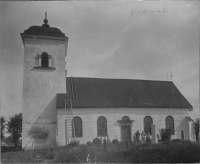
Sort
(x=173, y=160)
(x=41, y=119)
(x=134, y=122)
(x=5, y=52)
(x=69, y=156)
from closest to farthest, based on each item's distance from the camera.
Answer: (x=173, y=160) → (x=69, y=156) → (x=5, y=52) → (x=41, y=119) → (x=134, y=122)

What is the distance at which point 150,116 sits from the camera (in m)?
25.8

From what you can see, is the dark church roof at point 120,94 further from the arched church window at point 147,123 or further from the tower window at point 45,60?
the tower window at point 45,60

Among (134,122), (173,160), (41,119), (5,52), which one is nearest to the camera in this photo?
(173,160)

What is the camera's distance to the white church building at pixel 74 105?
23516mm

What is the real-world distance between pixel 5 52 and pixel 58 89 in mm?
10539

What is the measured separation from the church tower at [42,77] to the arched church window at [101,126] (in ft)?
14.6

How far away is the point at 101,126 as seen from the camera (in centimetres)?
2445

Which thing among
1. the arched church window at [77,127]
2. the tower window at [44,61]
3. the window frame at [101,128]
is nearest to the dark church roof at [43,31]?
the tower window at [44,61]

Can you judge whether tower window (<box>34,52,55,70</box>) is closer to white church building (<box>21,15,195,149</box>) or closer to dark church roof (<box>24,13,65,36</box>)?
white church building (<box>21,15,195,149</box>)

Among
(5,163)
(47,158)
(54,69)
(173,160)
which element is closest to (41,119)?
(54,69)

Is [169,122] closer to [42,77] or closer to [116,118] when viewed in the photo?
[116,118]

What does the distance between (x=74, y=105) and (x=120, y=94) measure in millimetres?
5557

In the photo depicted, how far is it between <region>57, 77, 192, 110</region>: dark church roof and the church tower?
4.48 feet

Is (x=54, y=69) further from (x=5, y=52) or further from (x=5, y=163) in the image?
(x=5, y=163)
